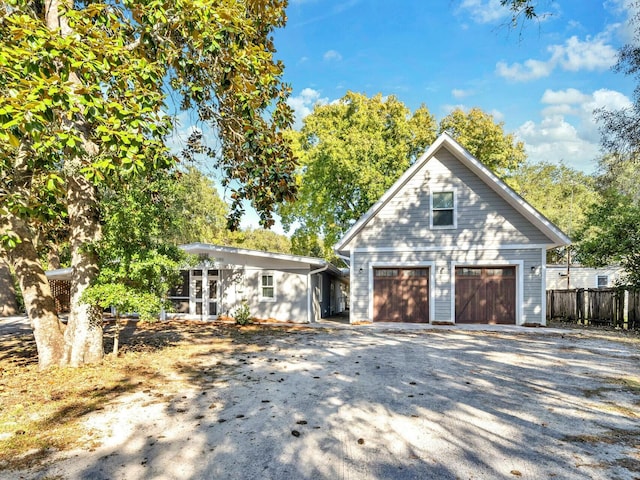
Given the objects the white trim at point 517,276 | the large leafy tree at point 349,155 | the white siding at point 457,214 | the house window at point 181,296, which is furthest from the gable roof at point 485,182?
the large leafy tree at point 349,155

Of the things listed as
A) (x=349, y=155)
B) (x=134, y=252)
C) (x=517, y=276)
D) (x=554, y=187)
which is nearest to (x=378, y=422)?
(x=134, y=252)

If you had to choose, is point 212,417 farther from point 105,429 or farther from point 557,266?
point 557,266

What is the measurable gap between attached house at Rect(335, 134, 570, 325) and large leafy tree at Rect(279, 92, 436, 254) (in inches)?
353

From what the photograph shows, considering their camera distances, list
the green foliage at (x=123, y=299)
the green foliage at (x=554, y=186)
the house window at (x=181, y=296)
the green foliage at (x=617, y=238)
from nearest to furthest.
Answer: the green foliage at (x=123, y=299), the green foliage at (x=617, y=238), the house window at (x=181, y=296), the green foliage at (x=554, y=186)

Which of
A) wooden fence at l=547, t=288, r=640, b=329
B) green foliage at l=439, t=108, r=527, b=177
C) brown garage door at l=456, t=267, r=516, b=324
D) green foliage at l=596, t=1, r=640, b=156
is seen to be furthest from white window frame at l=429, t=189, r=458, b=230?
green foliage at l=439, t=108, r=527, b=177

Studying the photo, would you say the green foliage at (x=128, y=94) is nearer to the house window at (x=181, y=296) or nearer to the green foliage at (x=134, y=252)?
the green foliage at (x=134, y=252)

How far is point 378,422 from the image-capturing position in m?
4.42

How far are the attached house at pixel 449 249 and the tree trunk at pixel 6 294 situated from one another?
746 inches

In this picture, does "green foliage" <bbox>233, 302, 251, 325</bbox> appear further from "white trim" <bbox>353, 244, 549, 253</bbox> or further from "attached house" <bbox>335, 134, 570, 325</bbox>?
"white trim" <bbox>353, 244, 549, 253</bbox>

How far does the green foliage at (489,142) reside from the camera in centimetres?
2619

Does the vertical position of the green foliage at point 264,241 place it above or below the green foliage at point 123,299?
above

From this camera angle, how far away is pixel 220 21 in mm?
6109

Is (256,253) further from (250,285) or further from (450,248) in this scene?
(450,248)

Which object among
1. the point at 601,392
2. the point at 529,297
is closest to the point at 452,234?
the point at 529,297
